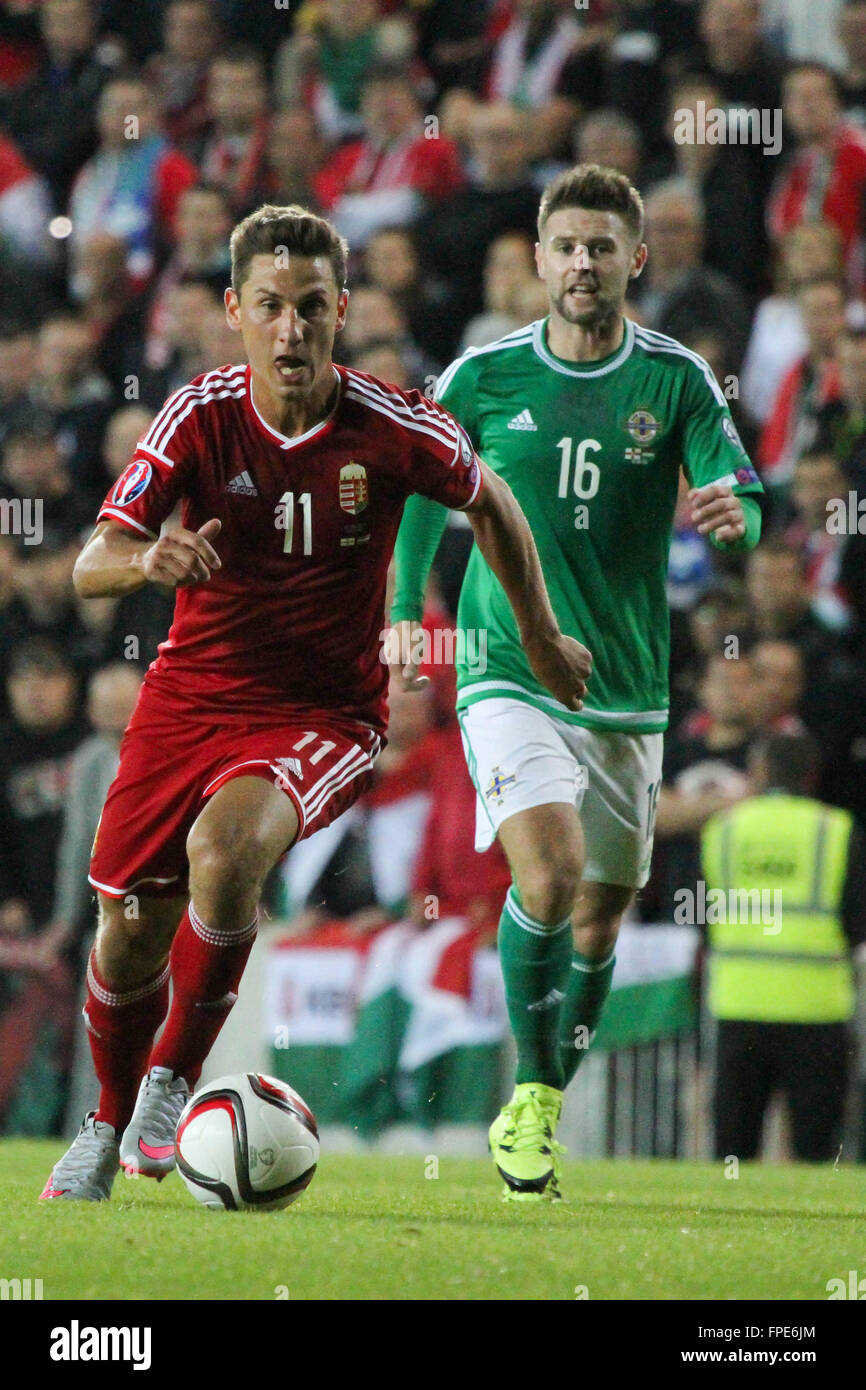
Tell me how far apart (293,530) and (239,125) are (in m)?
7.65

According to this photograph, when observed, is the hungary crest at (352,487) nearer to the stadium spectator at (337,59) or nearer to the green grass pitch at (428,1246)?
the green grass pitch at (428,1246)

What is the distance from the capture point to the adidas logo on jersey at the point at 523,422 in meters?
6.18

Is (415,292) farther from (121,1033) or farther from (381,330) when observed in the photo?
(121,1033)

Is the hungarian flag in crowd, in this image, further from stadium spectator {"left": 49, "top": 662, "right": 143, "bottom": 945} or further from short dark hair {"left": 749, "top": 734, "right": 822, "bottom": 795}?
stadium spectator {"left": 49, "top": 662, "right": 143, "bottom": 945}

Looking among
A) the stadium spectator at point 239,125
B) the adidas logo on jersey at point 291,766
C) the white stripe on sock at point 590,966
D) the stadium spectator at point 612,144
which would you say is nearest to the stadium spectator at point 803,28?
the stadium spectator at point 612,144

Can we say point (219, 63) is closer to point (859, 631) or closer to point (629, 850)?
point (859, 631)

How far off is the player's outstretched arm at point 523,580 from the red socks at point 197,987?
39.9 inches

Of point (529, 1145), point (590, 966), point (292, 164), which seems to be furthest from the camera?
point (292, 164)

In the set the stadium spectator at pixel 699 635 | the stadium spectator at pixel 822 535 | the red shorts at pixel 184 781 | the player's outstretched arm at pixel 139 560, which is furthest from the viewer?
the stadium spectator at pixel 822 535

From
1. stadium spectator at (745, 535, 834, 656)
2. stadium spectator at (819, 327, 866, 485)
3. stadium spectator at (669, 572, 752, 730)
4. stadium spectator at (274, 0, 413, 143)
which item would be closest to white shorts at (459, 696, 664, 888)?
stadium spectator at (669, 572, 752, 730)

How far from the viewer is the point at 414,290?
1130 centimetres

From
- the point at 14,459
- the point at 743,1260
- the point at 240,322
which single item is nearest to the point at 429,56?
the point at 14,459

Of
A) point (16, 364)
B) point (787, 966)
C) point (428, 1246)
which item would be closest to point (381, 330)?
point (16, 364)

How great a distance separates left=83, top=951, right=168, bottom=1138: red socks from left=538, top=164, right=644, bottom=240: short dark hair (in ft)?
7.99
